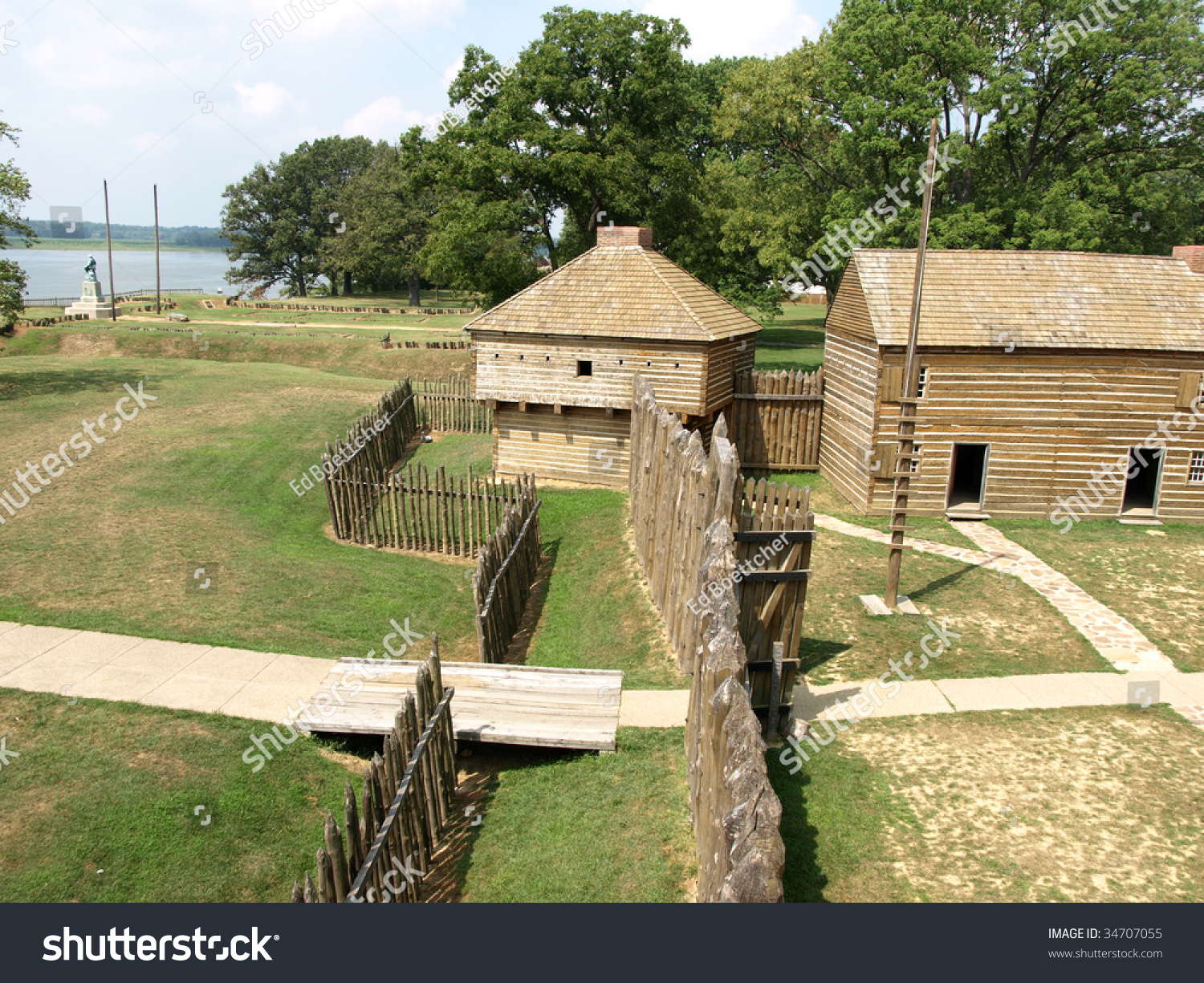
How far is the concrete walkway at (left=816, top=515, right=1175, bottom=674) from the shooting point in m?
11.3

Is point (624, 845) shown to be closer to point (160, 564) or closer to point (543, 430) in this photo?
point (160, 564)

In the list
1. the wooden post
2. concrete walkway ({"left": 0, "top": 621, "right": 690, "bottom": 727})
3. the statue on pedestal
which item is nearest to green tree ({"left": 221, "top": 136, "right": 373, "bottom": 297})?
the statue on pedestal

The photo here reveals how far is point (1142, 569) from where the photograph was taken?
47.4ft

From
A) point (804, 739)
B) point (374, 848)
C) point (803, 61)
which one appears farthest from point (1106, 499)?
point (803, 61)

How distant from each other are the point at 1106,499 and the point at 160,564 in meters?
18.0

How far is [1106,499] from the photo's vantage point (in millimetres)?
17375

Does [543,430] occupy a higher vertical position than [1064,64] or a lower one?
lower

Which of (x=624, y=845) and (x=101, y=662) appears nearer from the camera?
(x=624, y=845)

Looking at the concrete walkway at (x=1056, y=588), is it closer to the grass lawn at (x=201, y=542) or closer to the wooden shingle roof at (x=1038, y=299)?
the wooden shingle roof at (x=1038, y=299)

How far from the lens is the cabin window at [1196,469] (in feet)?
56.8

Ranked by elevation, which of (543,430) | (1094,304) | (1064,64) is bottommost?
(543,430)

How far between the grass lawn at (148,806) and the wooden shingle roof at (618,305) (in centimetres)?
1182

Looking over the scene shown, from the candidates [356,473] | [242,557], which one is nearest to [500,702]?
[242,557]

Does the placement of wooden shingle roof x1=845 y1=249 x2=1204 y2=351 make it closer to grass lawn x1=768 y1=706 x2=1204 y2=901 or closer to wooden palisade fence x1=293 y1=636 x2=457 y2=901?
grass lawn x1=768 y1=706 x2=1204 y2=901
